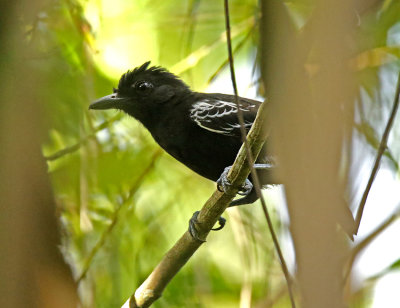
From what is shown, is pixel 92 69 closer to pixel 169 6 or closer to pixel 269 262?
pixel 169 6

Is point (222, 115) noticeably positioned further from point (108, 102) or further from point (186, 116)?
point (108, 102)

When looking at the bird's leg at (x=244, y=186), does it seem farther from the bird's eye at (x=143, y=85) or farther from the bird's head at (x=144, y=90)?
the bird's eye at (x=143, y=85)

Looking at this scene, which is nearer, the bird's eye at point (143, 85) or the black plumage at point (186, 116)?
the black plumage at point (186, 116)

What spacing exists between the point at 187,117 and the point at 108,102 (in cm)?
66

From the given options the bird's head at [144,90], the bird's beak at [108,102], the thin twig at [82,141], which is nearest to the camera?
the thin twig at [82,141]

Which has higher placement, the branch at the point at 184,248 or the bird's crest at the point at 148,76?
the bird's crest at the point at 148,76

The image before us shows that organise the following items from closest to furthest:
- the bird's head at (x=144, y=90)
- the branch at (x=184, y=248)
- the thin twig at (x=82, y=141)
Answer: the branch at (x=184, y=248) → the thin twig at (x=82, y=141) → the bird's head at (x=144, y=90)

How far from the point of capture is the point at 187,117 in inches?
173

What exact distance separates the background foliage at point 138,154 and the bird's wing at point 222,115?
15 centimetres

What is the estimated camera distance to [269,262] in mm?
4137

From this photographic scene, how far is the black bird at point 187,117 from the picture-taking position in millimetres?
4227

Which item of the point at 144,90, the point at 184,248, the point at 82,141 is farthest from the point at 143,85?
the point at 184,248

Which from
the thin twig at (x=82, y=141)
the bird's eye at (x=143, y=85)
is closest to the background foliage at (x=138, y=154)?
the thin twig at (x=82, y=141)

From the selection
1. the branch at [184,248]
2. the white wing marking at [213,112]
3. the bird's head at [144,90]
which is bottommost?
the branch at [184,248]
